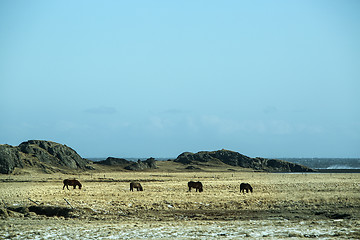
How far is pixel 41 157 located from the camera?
90.7 m

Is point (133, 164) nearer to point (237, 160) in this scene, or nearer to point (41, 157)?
point (41, 157)

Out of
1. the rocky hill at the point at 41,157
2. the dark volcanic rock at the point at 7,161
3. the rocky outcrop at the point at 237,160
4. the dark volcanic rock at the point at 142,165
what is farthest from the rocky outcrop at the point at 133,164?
the dark volcanic rock at the point at 7,161

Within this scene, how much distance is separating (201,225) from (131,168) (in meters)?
84.3

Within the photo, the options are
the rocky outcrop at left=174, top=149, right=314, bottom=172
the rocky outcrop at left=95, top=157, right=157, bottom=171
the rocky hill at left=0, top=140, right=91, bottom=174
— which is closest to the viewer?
the rocky hill at left=0, top=140, right=91, bottom=174

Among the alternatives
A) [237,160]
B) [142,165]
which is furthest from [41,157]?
[237,160]

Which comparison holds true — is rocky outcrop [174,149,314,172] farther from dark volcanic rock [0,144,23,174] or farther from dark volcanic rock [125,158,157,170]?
dark volcanic rock [0,144,23,174]

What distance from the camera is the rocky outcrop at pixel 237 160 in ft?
426

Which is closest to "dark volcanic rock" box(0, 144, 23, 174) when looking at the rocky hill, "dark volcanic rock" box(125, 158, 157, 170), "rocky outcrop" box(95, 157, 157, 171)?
the rocky hill

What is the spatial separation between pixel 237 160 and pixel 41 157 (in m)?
60.6

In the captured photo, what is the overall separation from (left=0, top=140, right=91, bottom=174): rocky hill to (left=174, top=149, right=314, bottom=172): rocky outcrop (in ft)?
125

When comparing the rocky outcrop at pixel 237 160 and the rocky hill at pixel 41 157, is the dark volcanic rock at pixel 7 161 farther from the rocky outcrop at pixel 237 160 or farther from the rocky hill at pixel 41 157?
the rocky outcrop at pixel 237 160

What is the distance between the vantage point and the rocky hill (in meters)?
74.6

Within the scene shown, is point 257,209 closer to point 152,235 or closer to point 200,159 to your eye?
point 152,235

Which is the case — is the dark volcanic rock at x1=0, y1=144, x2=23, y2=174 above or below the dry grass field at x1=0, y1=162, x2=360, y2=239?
above
